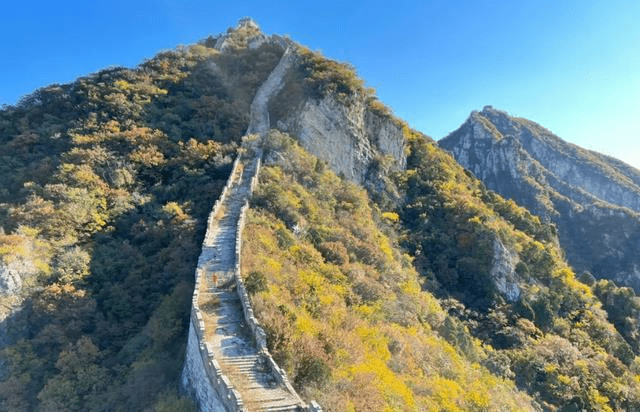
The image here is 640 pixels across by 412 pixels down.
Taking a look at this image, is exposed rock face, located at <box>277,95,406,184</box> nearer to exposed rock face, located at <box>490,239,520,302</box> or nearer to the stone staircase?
exposed rock face, located at <box>490,239,520,302</box>

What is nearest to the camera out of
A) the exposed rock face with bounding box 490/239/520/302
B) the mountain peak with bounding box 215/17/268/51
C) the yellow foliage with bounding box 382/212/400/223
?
the exposed rock face with bounding box 490/239/520/302

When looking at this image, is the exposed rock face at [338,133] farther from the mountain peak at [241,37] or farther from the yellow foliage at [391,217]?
the mountain peak at [241,37]

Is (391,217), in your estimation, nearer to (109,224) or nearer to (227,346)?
(109,224)

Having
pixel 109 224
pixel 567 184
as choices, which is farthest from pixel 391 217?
pixel 567 184

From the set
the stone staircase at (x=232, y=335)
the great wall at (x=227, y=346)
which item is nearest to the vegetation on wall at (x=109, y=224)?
the great wall at (x=227, y=346)

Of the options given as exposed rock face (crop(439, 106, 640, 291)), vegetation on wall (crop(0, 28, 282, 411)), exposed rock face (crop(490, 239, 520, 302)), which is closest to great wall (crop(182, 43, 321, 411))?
vegetation on wall (crop(0, 28, 282, 411))

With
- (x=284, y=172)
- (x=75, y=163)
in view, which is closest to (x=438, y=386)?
(x=284, y=172)

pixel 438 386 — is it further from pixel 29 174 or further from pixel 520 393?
pixel 29 174
